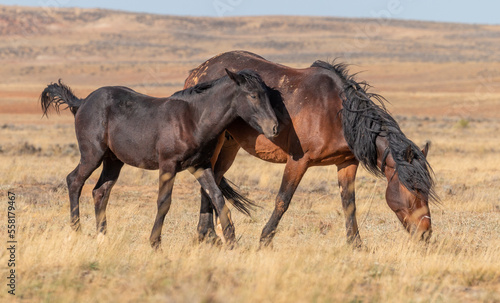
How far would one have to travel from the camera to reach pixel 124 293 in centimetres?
516

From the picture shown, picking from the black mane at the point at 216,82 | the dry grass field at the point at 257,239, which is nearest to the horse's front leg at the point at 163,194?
the dry grass field at the point at 257,239

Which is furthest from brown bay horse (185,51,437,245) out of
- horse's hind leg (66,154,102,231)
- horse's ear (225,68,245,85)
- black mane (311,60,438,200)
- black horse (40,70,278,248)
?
horse's hind leg (66,154,102,231)

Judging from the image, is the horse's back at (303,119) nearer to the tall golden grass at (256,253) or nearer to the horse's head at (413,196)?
the horse's head at (413,196)

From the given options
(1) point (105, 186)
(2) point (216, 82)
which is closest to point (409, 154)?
(2) point (216, 82)

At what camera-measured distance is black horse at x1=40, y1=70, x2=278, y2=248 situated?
7266mm

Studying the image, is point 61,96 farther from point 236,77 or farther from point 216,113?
point 236,77

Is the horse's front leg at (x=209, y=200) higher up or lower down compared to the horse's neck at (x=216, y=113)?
lower down

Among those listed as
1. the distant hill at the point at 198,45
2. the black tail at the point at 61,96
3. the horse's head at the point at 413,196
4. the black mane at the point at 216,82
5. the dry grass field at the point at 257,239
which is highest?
the black mane at the point at 216,82

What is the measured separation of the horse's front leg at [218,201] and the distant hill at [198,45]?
50362 millimetres

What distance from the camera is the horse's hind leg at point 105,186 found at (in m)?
8.38

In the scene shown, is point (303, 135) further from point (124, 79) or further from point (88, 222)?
point (124, 79)

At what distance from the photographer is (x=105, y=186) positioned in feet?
27.8

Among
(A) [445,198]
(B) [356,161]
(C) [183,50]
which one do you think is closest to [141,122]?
(B) [356,161]

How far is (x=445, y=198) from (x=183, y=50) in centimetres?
9882
